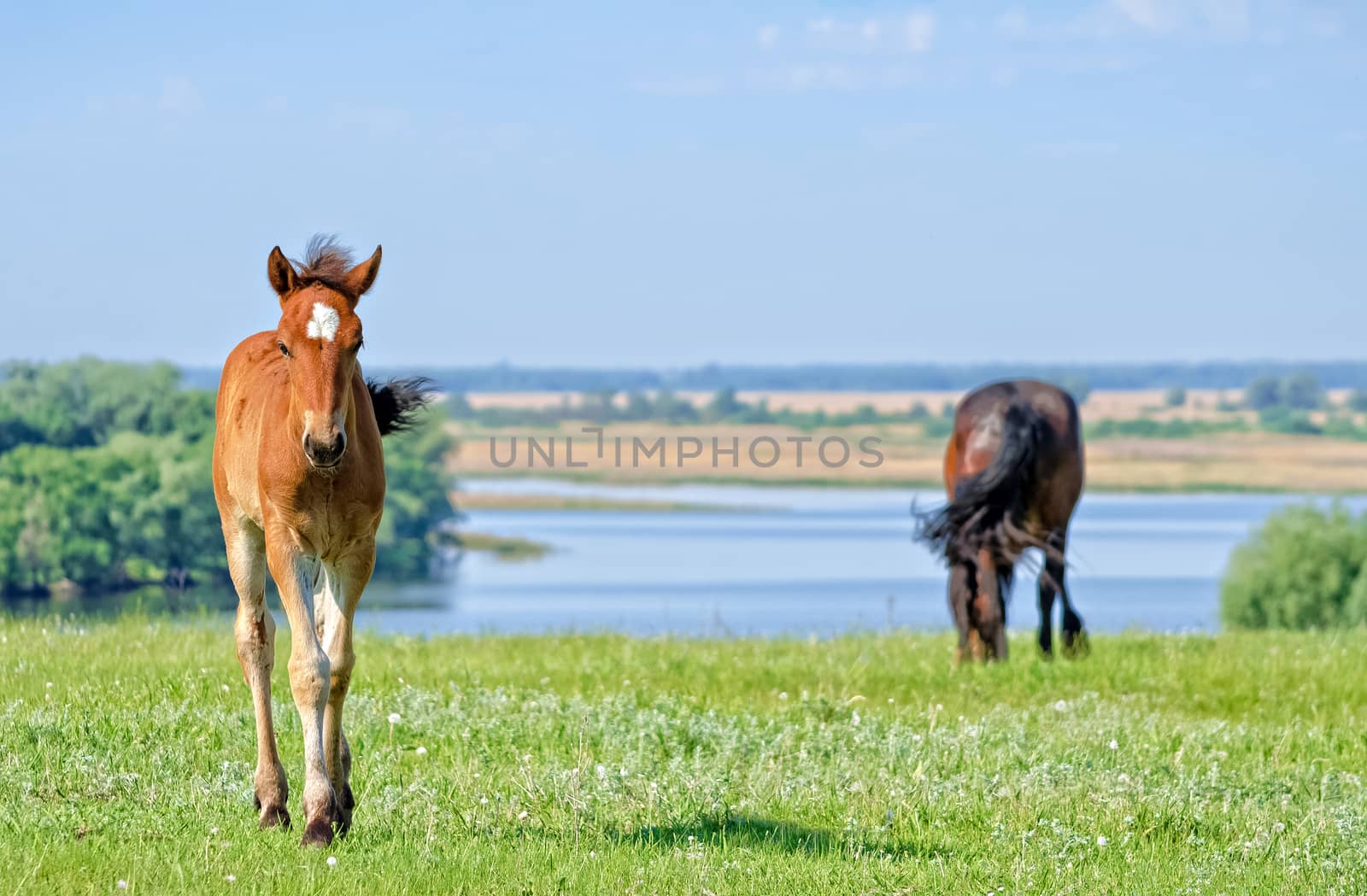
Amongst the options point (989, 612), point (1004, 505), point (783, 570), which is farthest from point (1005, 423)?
point (783, 570)

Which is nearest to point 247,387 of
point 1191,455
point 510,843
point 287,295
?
point 287,295

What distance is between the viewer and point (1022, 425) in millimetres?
13156

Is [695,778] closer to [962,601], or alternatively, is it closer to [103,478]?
[962,601]

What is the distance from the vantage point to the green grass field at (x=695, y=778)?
5.69 metres

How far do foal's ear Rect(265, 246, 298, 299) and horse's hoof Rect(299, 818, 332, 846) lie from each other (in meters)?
2.01

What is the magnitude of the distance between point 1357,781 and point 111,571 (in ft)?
217

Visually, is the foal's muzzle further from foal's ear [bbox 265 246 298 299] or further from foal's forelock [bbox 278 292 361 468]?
foal's ear [bbox 265 246 298 299]

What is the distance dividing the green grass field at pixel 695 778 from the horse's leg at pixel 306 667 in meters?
0.21

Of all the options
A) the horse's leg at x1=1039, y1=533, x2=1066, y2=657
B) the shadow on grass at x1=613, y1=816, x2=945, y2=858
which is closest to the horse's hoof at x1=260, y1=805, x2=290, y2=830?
the shadow on grass at x1=613, y1=816, x2=945, y2=858

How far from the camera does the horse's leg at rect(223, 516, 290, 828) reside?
646cm

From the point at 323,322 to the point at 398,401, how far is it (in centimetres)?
185

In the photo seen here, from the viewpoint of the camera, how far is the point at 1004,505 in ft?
42.5

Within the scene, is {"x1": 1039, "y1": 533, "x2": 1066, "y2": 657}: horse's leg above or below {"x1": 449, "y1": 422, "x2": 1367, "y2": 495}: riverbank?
above

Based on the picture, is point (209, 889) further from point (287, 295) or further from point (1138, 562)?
point (1138, 562)
